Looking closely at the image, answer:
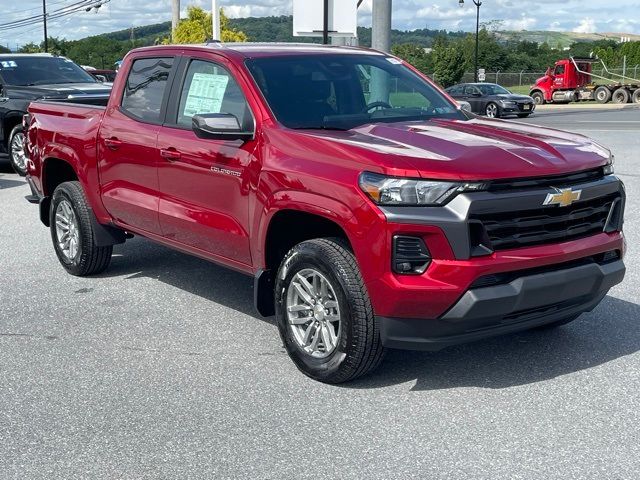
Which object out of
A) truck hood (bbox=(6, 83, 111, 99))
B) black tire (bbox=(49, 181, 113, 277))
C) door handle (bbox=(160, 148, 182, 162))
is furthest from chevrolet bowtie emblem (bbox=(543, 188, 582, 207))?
truck hood (bbox=(6, 83, 111, 99))

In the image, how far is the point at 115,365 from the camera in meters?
5.56

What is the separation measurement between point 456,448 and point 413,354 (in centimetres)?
143

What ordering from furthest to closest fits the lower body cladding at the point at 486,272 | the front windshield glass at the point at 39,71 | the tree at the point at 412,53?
the tree at the point at 412,53, the front windshield glass at the point at 39,71, the lower body cladding at the point at 486,272

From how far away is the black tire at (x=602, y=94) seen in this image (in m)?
46.7

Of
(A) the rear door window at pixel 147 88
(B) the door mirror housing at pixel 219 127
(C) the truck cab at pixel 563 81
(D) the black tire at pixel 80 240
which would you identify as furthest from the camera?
(C) the truck cab at pixel 563 81

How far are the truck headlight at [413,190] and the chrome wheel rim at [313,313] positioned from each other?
639 millimetres

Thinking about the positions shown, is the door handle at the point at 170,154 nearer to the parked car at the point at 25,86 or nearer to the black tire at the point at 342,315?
the black tire at the point at 342,315

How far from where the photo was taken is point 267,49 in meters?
6.31

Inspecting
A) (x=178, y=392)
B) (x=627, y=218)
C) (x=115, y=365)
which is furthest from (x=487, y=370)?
(x=627, y=218)

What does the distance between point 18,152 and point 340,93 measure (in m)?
10.2

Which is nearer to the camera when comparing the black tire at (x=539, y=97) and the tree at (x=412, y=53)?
the black tire at (x=539, y=97)

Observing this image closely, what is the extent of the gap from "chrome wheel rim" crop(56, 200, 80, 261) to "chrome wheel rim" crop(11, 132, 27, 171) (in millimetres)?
7216

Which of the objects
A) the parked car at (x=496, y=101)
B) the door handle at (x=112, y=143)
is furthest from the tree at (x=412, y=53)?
the door handle at (x=112, y=143)

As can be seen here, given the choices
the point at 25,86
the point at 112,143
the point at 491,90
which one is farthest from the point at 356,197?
the point at 491,90
